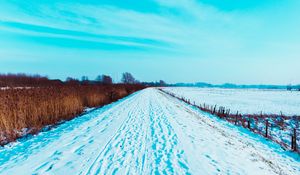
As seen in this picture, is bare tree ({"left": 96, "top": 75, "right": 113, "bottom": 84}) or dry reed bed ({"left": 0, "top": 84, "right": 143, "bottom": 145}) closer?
dry reed bed ({"left": 0, "top": 84, "right": 143, "bottom": 145})

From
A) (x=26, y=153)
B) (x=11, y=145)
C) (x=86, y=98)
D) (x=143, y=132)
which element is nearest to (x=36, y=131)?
(x=11, y=145)

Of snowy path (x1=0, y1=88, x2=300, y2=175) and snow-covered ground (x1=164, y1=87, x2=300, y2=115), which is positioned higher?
snowy path (x1=0, y1=88, x2=300, y2=175)

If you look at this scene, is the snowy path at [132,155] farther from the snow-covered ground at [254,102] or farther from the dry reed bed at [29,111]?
the snow-covered ground at [254,102]

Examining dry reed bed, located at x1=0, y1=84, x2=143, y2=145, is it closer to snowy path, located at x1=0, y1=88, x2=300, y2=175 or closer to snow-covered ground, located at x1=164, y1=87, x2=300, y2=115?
snowy path, located at x1=0, y1=88, x2=300, y2=175

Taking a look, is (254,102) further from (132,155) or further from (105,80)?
(105,80)

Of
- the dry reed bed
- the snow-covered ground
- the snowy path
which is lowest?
the snow-covered ground

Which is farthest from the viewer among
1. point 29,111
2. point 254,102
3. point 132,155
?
point 254,102

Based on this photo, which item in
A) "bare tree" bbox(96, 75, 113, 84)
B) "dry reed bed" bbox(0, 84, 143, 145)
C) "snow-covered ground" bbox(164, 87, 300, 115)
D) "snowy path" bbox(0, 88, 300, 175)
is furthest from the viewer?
"bare tree" bbox(96, 75, 113, 84)

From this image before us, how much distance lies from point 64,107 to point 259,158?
11.6m

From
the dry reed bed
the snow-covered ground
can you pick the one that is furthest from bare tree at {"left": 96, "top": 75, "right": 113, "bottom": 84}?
the dry reed bed

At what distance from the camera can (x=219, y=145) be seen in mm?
7625

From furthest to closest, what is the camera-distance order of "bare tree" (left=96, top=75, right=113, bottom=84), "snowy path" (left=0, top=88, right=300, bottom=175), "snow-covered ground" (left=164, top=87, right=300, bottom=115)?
"bare tree" (left=96, top=75, right=113, bottom=84)
"snow-covered ground" (left=164, top=87, right=300, bottom=115)
"snowy path" (left=0, top=88, right=300, bottom=175)

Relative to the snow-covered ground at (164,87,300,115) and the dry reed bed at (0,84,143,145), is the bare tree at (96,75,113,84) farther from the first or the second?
the dry reed bed at (0,84,143,145)

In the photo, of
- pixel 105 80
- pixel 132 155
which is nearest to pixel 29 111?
pixel 132 155
